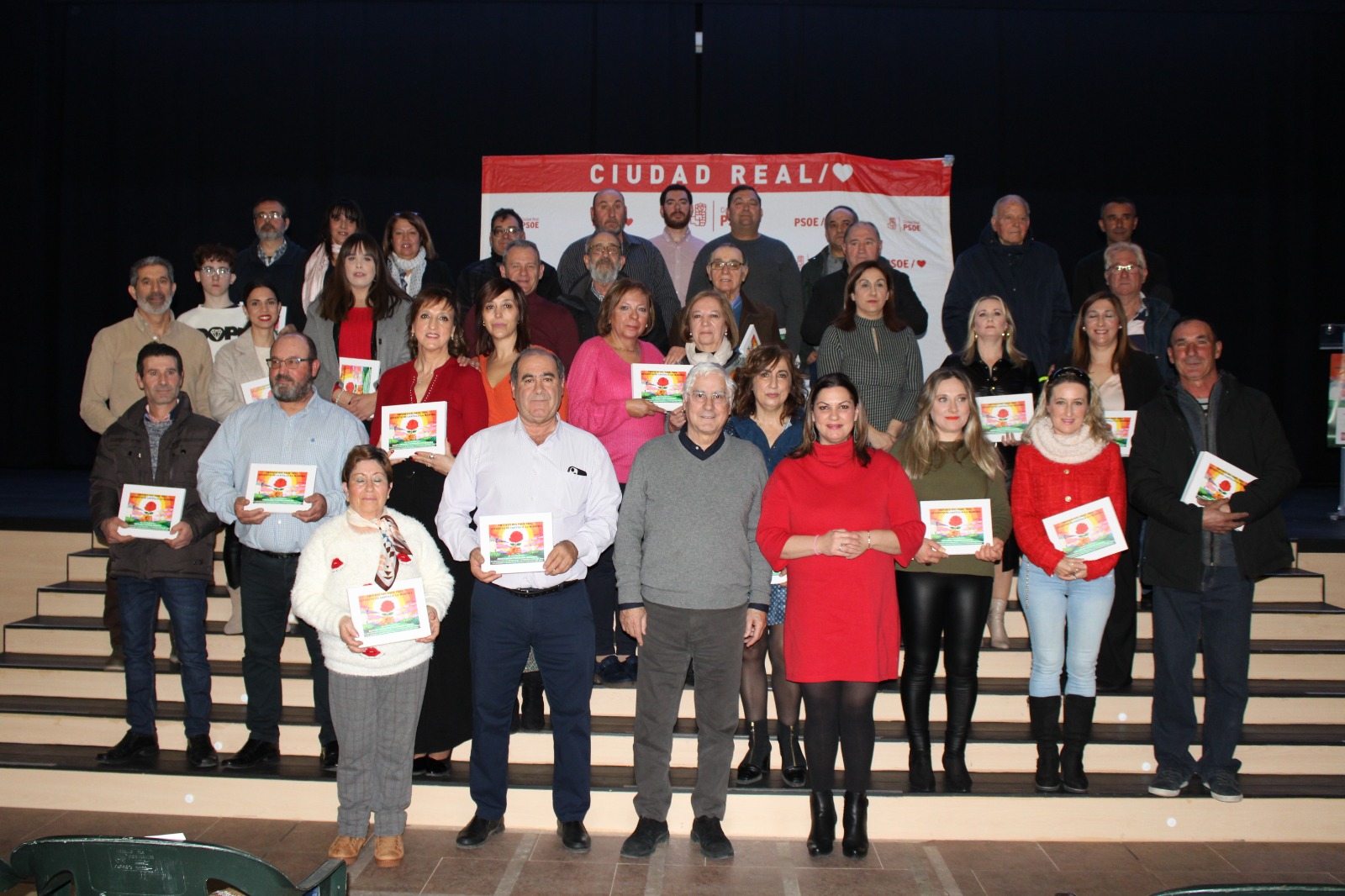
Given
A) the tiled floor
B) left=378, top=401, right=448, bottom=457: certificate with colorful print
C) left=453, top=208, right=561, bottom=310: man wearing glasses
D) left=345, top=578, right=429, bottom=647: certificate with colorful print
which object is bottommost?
the tiled floor

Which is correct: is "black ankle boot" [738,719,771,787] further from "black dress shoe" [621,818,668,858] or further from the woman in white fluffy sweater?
the woman in white fluffy sweater

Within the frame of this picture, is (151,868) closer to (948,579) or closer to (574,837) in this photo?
(574,837)

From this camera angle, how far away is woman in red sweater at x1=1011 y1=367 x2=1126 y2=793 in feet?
13.2

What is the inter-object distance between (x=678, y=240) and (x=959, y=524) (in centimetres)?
301

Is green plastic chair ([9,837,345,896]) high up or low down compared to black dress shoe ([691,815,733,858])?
up

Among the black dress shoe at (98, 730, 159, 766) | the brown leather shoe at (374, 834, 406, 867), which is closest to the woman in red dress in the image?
the brown leather shoe at (374, 834, 406, 867)

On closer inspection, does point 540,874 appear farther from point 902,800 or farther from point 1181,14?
point 1181,14

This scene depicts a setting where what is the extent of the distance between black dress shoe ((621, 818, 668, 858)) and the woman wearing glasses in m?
2.21

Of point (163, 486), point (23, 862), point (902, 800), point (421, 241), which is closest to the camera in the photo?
point (23, 862)

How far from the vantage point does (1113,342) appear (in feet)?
15.1

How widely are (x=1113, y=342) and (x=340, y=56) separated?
22.9ft

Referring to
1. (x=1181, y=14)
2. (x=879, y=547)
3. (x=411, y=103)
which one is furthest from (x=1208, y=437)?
(x=411, y=103)

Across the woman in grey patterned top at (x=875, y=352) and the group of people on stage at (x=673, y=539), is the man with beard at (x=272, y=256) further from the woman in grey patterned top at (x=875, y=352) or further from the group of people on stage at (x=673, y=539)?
the woman in grey patterned top at (x=875, y=352)

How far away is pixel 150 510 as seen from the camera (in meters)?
4.24
